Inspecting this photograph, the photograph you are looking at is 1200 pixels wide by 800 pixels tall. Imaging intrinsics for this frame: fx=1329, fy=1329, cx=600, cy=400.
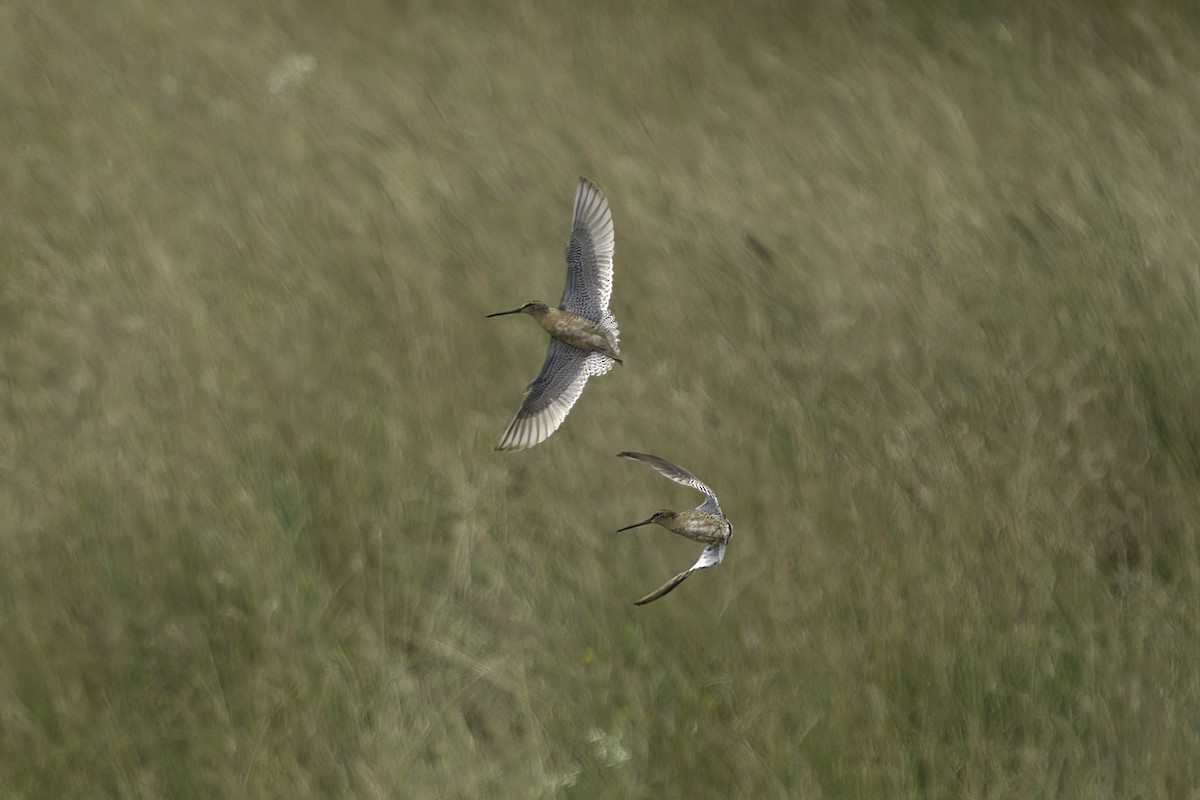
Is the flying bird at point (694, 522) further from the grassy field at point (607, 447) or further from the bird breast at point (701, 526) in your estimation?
the grassy field at point (607, 447)

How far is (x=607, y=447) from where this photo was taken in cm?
320

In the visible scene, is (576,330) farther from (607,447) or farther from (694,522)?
(607,447)

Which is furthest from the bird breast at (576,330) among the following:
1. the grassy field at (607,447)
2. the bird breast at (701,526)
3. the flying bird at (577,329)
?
the grassy field at (607,447)

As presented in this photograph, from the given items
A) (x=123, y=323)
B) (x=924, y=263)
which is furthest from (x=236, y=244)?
(x=924, y=263)

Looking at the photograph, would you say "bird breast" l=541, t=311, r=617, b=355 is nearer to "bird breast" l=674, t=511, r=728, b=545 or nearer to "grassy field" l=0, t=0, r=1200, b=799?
"bird breast" l=674, t=511, r=728, b=545

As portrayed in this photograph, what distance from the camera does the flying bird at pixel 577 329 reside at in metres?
2.61

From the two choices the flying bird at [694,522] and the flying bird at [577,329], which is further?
the flying bird at [577,329]

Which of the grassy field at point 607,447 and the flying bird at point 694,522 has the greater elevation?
the flying bird at point 694,522

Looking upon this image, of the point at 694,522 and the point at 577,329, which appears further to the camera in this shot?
the point at 577,329

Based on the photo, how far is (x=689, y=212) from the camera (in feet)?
13.8

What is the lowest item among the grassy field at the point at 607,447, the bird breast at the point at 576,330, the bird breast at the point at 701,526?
the grassy field at the point at 607,447

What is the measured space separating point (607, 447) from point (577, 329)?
0.61 meters

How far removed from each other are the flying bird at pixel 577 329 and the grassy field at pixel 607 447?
0.47m

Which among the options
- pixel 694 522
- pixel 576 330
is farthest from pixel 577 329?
pixel 694 522
